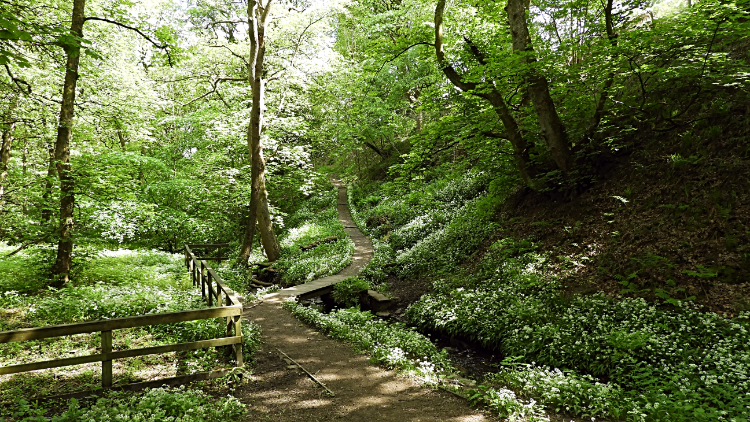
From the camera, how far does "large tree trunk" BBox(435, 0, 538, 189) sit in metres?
11.0

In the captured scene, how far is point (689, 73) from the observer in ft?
31.6

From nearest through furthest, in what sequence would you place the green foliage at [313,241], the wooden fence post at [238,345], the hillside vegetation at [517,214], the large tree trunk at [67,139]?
the wooden fence post at [238,345]
the hillside vegetation at [517,214]
the large tree trunk at [67,139]
the green foliage at [313,241]

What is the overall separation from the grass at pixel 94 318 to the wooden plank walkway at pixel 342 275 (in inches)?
113

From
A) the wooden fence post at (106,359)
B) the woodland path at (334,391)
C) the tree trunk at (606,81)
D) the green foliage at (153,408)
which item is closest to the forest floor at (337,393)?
the woodland path at (334,391)

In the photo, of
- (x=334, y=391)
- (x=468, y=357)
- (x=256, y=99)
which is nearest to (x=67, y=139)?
(x=256, y=99)

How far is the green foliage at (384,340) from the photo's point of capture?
6676 millimetres

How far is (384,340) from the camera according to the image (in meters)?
7.95

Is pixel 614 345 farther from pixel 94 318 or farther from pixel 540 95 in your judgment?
pixel 94 318

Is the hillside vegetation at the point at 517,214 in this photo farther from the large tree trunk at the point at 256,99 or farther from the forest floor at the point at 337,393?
the forest floor at the point at 337,393

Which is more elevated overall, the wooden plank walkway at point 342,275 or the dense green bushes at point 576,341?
the wooden plank walkway at point 342,275

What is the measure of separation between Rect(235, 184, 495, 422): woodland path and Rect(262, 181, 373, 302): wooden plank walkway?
3.98 m

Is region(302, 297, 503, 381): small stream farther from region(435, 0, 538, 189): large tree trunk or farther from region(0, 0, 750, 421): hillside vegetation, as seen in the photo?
region(435, 0, 538, 189): large tree trunk

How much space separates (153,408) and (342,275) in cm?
991

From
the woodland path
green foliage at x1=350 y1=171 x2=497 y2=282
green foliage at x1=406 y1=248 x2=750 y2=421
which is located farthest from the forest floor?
Answer: green foliage at x1=350 y1=171 x2=497 y2=282
